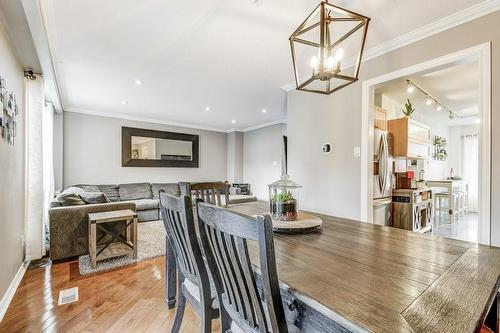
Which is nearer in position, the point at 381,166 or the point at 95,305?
the point at 95,305

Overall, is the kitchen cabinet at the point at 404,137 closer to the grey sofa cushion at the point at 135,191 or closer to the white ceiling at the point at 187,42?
the white ceiling at the point at 187,42

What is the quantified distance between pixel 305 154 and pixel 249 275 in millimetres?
2927

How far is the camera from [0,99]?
1.89 metres

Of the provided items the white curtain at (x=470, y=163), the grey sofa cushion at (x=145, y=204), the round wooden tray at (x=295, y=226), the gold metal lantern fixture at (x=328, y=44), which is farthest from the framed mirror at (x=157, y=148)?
the white curtain at (x=470, y=163)

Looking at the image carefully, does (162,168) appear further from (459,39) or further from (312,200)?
(459,39)

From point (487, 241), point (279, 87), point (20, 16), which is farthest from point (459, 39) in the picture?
point (20, 16)

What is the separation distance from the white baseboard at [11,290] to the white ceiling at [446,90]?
4.16 meters

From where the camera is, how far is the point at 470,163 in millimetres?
7074

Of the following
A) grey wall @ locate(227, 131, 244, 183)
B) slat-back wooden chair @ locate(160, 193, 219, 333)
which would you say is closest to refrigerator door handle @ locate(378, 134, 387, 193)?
slat-back wooden chair @ locate(160, 193, 219, 333)

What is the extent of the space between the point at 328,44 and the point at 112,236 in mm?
3283

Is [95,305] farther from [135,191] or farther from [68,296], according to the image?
[135,191]

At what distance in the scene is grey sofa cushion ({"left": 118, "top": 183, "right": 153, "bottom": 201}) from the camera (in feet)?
17.5

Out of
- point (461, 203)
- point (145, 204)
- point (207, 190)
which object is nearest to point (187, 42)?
point (207, 190)

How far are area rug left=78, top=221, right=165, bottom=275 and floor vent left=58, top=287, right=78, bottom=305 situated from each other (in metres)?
Result: 0.37
